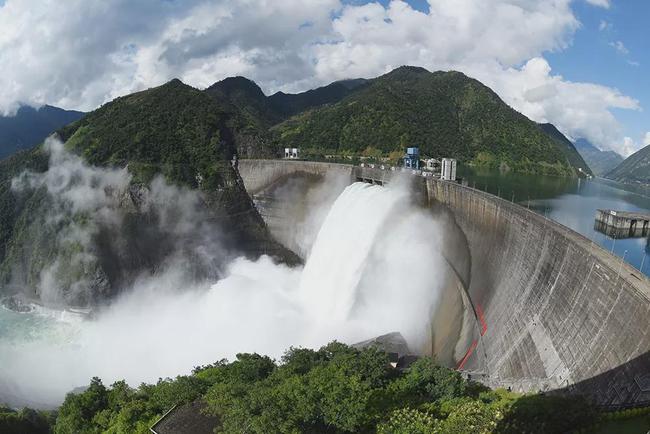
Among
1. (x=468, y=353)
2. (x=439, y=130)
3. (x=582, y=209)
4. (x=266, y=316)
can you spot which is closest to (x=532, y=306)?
(x=468, y=353)

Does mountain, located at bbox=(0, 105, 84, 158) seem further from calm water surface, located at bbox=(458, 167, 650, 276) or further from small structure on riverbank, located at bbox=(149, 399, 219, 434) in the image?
small structure on riverbank, located at bbox=(149, 399, 219, 434)

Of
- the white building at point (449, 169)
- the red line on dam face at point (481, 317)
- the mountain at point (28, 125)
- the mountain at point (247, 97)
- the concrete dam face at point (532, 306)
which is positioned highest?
the mountain at point (247, 97)

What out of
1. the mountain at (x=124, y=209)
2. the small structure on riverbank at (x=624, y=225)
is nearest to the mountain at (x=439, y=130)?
the mountain at (x=124, y=209)

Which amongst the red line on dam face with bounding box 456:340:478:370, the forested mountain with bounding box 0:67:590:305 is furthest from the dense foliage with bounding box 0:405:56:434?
the forested mountain with bounding box 0:67:590:305

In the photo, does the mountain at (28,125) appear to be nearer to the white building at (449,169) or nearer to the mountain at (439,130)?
the mountain at (439,130)

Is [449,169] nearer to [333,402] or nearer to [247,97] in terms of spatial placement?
[333,402]

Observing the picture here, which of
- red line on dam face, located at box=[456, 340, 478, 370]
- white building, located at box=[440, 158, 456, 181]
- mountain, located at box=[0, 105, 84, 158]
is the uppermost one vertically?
mountain, located at box=[0, 105, 84, 158]

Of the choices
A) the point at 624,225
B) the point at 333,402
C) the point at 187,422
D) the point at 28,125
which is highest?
the point at 28,125
